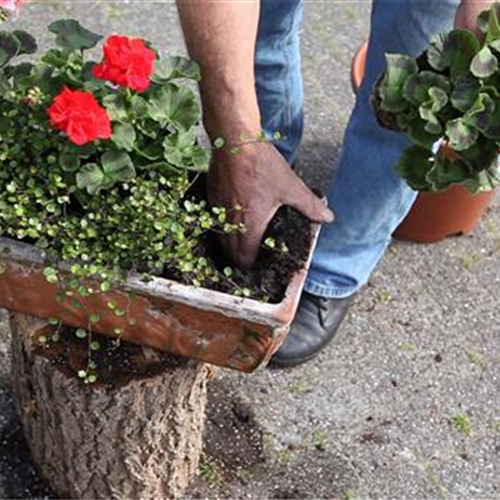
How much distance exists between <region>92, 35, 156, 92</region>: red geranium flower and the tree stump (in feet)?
1.80

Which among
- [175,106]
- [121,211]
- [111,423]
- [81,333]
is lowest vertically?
[111,423]

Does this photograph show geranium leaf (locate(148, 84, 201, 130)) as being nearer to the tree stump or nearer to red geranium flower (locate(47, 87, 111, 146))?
red geranium flower (locate(47, 87, 111, 146))

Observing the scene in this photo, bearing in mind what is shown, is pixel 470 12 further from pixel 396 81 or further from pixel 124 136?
pixel 124 136

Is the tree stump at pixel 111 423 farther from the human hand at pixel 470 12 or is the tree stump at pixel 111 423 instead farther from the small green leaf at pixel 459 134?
the human hand at pixel 470 12

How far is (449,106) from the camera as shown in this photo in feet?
6.02

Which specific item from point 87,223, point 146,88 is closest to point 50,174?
point 87,223

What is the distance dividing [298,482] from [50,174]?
1.07m

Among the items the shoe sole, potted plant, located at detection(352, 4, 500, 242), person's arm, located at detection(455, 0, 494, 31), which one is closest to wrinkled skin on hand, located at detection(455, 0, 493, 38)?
person's arm, located at detection(455, 0, 494, 31)

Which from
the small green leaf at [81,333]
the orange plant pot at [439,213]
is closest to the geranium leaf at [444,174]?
the small green leaf at [81,333]

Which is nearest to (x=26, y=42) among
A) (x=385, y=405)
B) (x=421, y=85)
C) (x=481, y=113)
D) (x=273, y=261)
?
(x=273, y=261)

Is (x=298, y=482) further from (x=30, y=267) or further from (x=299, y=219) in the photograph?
(x=30, y=267)

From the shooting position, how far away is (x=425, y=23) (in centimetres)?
237

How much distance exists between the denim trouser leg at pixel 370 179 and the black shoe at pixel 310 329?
33 mm

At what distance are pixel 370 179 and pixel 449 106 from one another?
795mm
